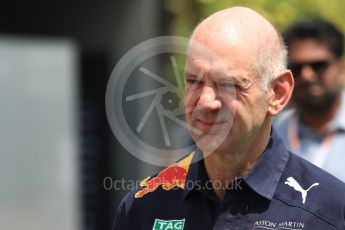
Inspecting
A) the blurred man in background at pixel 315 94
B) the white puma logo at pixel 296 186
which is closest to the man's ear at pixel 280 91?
the white puma logo at pixel 296 186

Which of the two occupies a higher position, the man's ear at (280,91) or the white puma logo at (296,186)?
the man's ear at (280,91)

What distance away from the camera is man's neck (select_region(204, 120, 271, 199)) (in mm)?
2633

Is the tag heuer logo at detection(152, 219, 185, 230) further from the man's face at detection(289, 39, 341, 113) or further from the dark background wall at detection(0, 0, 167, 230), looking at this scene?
the dark background wall at detection(0, 0, 167, 230)

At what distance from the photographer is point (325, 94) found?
193 inches

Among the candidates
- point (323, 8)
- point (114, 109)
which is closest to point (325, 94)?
point (114, 109)

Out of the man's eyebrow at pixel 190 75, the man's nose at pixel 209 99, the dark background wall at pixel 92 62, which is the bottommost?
the dark background wall at pixel 92 62

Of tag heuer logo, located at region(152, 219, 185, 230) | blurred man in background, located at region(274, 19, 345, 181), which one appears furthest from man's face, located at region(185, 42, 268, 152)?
blurred man in background, located at region(274, 19, 345, 181)

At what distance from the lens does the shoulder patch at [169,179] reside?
280cm

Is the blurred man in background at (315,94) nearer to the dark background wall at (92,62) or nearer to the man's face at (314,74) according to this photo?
the man's face at (314,74)

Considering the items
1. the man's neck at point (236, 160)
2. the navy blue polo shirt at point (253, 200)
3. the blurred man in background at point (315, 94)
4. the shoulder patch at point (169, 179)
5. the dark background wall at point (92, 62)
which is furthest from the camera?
the dark background wall at point (92, 62)

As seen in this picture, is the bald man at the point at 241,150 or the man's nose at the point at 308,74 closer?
the bald man at the point at 241,150

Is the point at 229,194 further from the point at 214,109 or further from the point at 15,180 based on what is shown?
the point at 15,180

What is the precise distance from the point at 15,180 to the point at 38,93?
83 centimetres

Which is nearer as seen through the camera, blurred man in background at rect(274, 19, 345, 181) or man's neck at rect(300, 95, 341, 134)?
blurred man in background at rect(274, 19, 345, 181)
